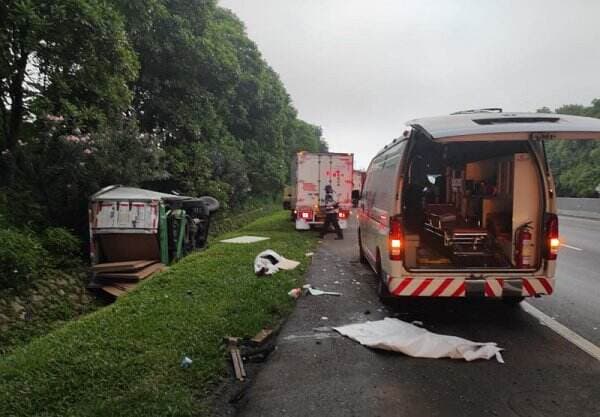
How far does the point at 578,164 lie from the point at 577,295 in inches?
1536

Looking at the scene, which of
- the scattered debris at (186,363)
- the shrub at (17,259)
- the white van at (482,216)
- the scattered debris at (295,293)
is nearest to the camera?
the scattered debris at (186,363)

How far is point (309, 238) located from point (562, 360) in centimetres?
1025

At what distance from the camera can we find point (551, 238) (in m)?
5.15

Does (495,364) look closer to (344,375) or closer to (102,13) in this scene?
(344,375)

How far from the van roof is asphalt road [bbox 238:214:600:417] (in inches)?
89.1

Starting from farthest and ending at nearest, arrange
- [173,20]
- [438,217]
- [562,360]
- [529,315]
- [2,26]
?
[173,20] → [2,26] → [438,217] → [529,315] → [562,360]

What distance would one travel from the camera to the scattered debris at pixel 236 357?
4051 millimetres

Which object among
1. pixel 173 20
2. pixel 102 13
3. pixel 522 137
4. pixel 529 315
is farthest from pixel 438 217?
pixel 173 20

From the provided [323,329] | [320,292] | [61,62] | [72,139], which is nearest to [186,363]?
[323,329]

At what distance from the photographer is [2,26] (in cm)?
930

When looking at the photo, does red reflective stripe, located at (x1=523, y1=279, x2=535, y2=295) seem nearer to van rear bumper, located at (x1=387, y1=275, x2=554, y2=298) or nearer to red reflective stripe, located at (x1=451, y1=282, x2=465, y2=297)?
van rear bumper, located at (x1=387, y1=275, x2=554, y2=298)

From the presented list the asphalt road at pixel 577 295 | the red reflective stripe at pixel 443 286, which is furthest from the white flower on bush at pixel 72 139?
the asphalt road at pixel 577 295

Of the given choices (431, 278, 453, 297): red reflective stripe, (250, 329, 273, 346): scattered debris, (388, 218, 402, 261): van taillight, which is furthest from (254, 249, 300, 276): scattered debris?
(431, 278, 453, 297): red reflective stripe

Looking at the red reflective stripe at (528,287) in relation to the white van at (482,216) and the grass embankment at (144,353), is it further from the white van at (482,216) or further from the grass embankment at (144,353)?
the grass embankment at (144,353)
